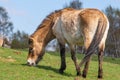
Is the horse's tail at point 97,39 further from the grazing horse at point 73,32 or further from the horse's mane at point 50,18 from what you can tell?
the horse's mane at point 50,18

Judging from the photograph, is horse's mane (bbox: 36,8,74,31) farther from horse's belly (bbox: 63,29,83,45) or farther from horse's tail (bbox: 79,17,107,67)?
horse's tail (bbox: 79,17,107,67)

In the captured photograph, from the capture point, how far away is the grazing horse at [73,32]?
1255 centimetres

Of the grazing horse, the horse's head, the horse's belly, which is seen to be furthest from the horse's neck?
the horse's belly

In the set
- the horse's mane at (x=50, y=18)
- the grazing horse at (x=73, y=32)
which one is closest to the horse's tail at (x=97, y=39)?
the grazing horse at (x=73, y=32)

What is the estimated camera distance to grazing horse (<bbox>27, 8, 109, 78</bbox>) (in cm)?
1255

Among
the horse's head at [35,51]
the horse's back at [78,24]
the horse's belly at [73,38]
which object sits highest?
the horse's back at [78,24]

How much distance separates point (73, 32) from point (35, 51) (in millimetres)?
2384

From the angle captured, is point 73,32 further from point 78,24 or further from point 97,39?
point 97,39

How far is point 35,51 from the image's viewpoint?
15.0 metres

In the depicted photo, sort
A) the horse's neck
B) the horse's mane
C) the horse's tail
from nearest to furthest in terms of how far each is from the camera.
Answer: the horse's tail < the horse's mane < the horse's neck

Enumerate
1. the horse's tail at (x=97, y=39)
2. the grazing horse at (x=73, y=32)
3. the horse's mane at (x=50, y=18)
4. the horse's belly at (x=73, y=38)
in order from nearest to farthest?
1. the horse's tail at (x=97, y=39)
2. the grazing horse at (x=73, y=32)
3. the horse's belly at (x=73, y=38)
4. the horse's mane at (x=50, y=18)

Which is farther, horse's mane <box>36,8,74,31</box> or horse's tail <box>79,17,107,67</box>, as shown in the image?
horse's mane <box>36,8,74,31</box>

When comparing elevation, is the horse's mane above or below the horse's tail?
above

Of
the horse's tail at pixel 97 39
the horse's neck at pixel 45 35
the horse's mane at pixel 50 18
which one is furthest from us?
the horse's neck at pixel 45 35
